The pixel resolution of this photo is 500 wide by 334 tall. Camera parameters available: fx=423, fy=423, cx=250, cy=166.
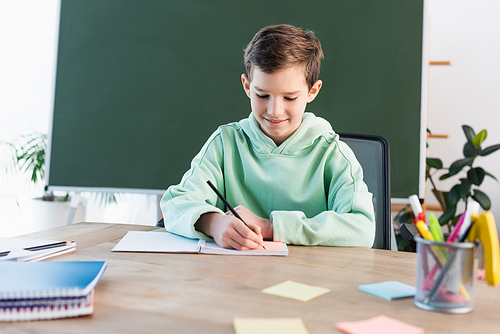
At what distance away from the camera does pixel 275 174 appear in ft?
4.18

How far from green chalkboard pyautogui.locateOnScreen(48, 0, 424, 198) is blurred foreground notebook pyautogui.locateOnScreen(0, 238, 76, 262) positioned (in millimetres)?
1490

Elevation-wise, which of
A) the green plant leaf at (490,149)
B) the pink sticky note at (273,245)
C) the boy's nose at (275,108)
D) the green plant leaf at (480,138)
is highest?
the green plant leaf at (480,138)

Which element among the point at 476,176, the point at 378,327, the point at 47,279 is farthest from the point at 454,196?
the point at 47,279

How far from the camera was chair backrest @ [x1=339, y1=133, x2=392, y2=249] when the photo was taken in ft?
4.70

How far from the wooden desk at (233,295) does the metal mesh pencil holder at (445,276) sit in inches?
0.7

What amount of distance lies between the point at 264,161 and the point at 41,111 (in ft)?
8.06

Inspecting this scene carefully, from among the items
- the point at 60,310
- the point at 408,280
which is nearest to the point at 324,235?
the point at 408,280

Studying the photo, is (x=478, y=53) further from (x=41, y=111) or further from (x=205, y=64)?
(x=41, y=111)

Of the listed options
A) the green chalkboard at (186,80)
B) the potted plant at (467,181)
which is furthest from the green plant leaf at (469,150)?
the green chalkboard at (186,80)

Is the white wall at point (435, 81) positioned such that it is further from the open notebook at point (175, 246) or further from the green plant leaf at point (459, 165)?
the open notebook at point (175, 246)

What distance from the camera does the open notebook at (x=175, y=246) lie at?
90 centimetres

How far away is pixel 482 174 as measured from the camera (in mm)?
2574

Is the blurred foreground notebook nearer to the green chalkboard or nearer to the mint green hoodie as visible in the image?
the mint green hoodie

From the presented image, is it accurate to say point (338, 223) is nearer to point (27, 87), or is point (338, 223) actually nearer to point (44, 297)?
point (44, 297)
